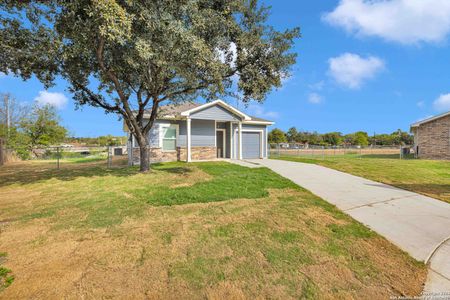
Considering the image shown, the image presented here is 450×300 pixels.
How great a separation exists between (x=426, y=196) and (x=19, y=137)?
109 feet

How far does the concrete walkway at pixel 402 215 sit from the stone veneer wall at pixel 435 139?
49.4ft

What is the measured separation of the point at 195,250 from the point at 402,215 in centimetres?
474

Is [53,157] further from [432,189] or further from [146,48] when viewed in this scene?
[432,189]

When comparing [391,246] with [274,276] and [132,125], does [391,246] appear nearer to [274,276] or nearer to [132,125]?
[274,276]

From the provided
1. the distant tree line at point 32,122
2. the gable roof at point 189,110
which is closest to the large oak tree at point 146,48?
the gable roof at point 189,110

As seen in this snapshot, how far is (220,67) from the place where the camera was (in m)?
8.28

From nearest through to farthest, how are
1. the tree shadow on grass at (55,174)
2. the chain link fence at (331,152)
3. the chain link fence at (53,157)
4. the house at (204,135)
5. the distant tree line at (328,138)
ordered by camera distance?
the tree shadow on grass at (55,174) < the house at (204,135) < the chain link fence at (53,157) < the chain link fence at (331,152) < the distant tree line at (328,138)

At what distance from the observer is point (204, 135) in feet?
51.8

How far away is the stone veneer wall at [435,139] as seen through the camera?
1789 cm

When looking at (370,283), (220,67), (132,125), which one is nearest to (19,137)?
(132,125)

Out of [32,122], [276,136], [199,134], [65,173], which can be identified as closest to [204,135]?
[199,134]

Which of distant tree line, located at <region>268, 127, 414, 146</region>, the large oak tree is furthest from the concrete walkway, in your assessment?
distant tree line, located at <region>268, 127, 414, 146</region>

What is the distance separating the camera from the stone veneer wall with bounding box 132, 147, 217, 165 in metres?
14.0

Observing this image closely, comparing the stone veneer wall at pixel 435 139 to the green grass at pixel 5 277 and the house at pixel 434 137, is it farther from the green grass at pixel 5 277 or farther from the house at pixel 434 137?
the green grass at pixel 5 277
